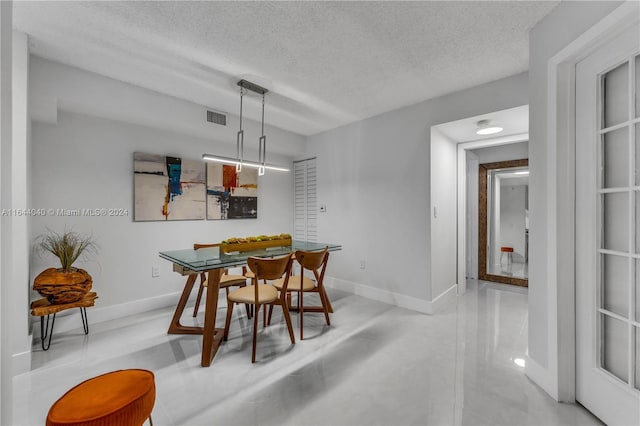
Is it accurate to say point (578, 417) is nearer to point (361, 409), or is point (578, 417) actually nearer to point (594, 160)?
point (361, 409)

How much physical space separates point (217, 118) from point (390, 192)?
96.6 inches

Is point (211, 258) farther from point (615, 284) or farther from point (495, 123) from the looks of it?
point (495, 123)

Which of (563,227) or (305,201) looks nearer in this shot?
(563,227)

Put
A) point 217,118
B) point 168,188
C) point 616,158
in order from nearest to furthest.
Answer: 1. point 616,158
2. point 168,188
3. point 217,118

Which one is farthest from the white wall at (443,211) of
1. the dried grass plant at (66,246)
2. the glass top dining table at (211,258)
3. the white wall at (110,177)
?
the dried grass plant at (66,246)

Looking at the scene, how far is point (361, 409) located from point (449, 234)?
2.72 m

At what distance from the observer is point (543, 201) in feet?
5.92

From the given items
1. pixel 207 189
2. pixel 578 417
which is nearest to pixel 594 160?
pixel 578 417

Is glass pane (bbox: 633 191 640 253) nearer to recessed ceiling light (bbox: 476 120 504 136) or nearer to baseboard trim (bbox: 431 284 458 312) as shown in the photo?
recessed ceiling light (bbox: 476 120 504 136)

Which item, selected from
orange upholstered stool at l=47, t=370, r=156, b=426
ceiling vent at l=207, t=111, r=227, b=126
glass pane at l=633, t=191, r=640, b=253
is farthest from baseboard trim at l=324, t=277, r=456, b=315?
orange upholstered stool at l=47, t=370, r=156, b=426

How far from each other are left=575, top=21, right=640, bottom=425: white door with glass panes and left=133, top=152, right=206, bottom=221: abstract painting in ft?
12.3

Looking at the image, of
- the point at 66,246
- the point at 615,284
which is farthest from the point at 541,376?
the point at 66,246

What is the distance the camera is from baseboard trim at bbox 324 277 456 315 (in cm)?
323

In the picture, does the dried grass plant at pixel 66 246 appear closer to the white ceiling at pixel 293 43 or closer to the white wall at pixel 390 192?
the white ceiling at pixel 293 43
